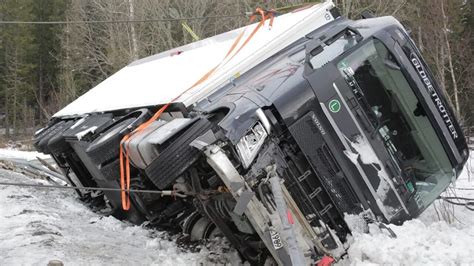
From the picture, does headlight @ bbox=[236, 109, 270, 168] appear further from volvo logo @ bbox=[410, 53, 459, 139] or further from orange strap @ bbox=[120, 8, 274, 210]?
volvo logo @ bbox=[410, 53, 459, 139]

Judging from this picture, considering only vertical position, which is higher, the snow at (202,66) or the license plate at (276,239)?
the snow at (202,66)

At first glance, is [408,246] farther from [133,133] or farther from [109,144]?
[109,144]

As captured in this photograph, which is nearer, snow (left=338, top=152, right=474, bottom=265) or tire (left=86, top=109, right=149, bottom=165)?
snow (left=338, top=152, right=474, bottom=265)

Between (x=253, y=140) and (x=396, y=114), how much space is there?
1.34 metres

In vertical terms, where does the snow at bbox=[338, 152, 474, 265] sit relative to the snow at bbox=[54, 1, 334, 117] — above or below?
below

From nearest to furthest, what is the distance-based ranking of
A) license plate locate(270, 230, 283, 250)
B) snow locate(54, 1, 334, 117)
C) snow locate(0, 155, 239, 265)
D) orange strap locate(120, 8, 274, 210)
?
license plate locate(270, 230, 283, 250), snow locate(0, 155, 239, 265), orange strap locate(120, 8, 274, 210), snow locate(54, 1, 334, 117)

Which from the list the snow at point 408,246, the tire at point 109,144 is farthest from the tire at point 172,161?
the snow at point 408,246

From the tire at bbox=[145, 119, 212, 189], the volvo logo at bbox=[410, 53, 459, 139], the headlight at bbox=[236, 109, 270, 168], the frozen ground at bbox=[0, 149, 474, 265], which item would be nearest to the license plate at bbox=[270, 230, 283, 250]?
the headlight at bbox=[236, 109, 270, 168]

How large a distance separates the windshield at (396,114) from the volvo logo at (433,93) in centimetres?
15

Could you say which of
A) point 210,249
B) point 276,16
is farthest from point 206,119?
point 276,16

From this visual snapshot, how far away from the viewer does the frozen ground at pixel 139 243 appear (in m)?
3.54

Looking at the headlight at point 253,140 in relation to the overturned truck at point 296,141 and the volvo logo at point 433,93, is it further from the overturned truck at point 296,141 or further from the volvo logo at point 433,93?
the volvo logo at point 433,93

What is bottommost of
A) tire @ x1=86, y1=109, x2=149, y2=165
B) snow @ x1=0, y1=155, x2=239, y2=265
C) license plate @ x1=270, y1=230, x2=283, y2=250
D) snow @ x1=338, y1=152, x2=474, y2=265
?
snow @ x1=338, y1=152, x2=474, y2=265

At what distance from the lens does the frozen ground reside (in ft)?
11.6
